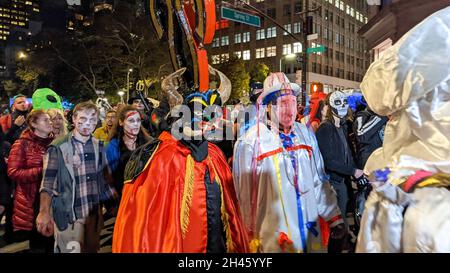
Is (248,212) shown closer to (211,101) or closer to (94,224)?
(211,101)

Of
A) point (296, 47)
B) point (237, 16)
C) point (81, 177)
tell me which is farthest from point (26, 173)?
point (296, 47)

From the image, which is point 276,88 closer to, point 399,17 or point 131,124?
point 131,124

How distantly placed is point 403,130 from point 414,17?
13255 mm

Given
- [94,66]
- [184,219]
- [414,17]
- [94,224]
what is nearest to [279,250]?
[184,219]

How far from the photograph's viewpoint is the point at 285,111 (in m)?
3.66

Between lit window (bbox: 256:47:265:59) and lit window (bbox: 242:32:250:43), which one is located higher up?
lit window (bbox: 242:32:250:43)

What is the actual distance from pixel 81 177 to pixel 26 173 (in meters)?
1.24

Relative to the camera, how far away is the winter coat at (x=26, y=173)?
4664 millimetres

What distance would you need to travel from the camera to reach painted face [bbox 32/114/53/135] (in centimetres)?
476

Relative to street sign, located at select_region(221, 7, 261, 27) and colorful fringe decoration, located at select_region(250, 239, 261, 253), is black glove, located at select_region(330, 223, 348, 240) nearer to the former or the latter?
colorful fringe decoration, located at select_region(250, 239, 261, 253)

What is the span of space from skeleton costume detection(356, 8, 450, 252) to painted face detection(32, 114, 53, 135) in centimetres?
429

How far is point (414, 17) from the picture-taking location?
12891 mm

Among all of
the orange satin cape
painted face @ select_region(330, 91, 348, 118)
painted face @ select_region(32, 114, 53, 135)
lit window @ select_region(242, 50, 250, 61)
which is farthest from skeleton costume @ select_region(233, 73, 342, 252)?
lit window @ select_region(242, 50, 250, 61)

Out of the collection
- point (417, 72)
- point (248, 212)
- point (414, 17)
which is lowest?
point (248, 212)
